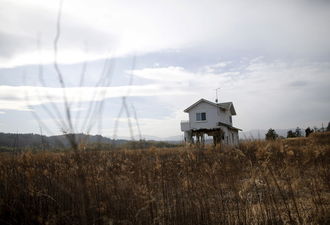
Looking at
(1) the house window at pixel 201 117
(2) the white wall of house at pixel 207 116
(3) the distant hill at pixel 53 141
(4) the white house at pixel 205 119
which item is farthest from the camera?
(1) the house window at pixel 201 117

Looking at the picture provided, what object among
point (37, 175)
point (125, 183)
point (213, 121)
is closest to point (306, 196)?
point (125, 183)

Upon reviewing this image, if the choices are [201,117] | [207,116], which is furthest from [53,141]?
[201,117]

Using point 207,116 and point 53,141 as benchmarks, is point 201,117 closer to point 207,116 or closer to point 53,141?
point 207,116

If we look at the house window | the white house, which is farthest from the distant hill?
the house window

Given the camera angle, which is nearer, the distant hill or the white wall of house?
the distant hill

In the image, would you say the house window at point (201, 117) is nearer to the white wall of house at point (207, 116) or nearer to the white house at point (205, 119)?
the white house at point (205, 119)

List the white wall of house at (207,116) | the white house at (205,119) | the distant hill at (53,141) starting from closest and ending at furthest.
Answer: the distant hill at (53,141) → the white house at (205,119) → the white wall of house at (207,116)

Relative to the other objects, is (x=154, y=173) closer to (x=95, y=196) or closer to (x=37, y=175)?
(x=95, y=196)

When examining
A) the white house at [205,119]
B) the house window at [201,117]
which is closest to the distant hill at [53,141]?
the white house at [205,119]

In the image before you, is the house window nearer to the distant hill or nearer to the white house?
the white house

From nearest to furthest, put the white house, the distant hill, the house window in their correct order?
1. the distant hill
2. the white house
3. the house window

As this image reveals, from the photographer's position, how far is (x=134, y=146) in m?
3.00

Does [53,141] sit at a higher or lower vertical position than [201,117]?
lower

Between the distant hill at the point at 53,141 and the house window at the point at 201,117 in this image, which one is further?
the house window at the point at 201,117
